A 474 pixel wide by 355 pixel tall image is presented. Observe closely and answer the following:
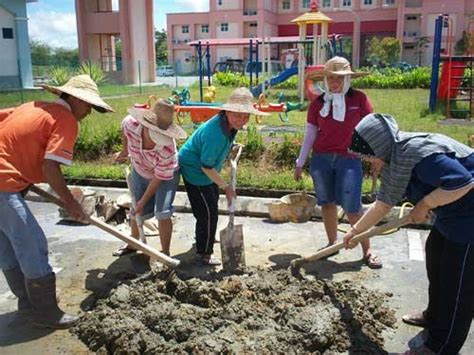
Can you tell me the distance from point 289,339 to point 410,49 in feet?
172

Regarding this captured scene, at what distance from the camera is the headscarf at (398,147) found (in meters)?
2.73

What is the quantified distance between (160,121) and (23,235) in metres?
1.32

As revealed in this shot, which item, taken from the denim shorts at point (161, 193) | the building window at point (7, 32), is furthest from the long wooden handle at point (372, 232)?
the building window at point (7, 32)

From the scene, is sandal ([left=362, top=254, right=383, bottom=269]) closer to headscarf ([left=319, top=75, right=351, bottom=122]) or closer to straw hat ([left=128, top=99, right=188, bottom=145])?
headscarf ([left=319, top=75, right=351, bottom=122])

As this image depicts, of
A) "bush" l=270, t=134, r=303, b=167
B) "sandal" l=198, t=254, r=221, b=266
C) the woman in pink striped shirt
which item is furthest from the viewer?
"bush" l=270, t=134, r=303, b=167

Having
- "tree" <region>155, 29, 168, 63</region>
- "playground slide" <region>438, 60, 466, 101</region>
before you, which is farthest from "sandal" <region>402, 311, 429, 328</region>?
"tree" <region>155, 29, 168, 63</region>

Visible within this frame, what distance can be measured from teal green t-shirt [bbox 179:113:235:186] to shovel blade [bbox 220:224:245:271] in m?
0.45

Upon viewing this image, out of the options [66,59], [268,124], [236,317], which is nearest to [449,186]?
[236,317]

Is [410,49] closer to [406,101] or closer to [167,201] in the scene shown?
[406,101]

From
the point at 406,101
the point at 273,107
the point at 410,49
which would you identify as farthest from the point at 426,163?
the point at 410,49

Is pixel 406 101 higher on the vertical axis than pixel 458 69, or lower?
lower

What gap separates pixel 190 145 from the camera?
4289 millimetres

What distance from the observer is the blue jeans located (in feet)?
10.7

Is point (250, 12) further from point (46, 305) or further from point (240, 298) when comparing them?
Answer: point (46, 305)
